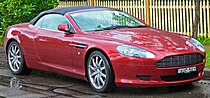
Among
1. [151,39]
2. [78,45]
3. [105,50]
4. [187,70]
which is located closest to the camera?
[187,70]

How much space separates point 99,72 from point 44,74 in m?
2.65

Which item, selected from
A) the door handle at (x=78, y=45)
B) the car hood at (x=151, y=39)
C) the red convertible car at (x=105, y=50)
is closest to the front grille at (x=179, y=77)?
the red convertible car at (x=105, y=50)

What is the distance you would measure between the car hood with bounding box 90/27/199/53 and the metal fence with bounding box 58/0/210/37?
631cm

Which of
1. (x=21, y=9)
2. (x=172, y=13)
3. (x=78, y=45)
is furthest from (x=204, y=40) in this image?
(x=78, y=45)

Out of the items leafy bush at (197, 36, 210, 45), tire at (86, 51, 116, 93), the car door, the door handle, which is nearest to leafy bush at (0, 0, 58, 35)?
leafy bush at (197, 36, 210, 45)

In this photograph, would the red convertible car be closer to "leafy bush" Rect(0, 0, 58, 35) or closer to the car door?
the car door

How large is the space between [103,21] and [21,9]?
23.3ft

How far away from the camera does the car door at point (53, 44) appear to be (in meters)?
8.80

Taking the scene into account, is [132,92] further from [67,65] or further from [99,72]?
[67,65]

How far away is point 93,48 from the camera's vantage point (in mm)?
8188

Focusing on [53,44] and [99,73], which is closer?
[99,73]

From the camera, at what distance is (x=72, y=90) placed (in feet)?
28.0

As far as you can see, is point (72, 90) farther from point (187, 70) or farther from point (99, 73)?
point (187, 70)

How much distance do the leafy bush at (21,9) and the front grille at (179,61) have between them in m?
8.59
